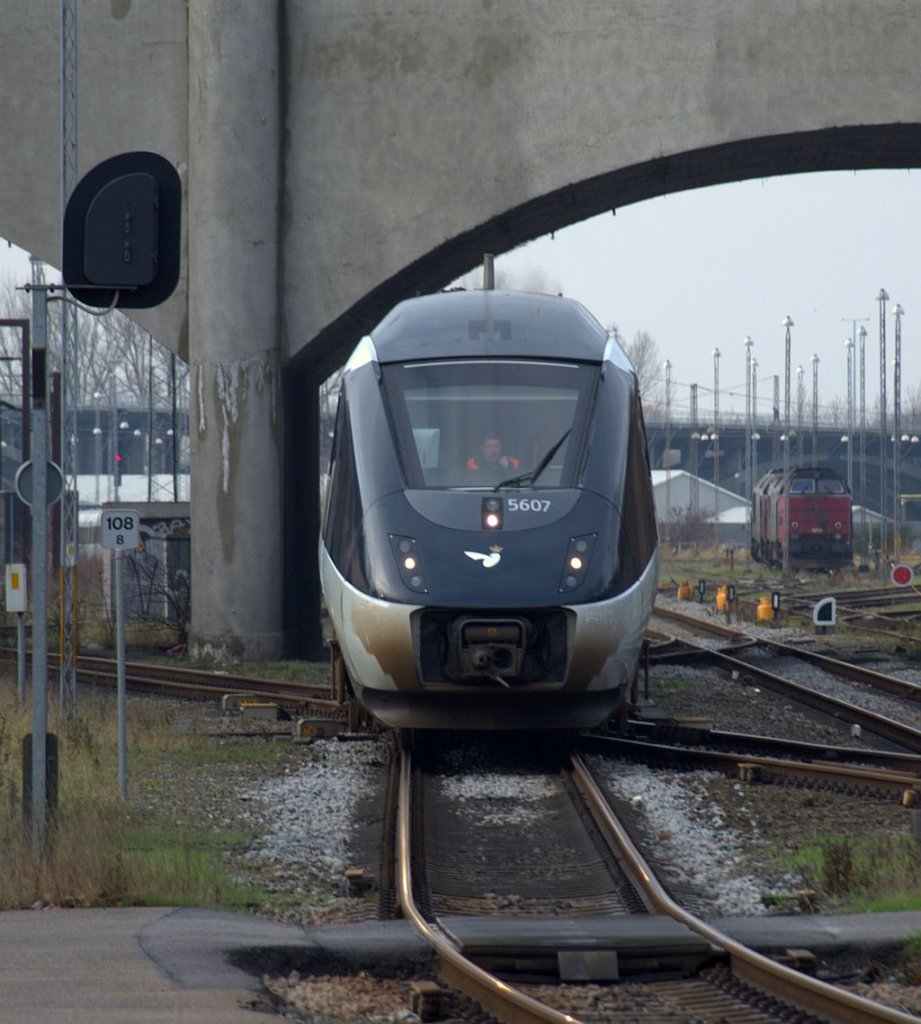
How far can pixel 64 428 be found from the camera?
661 inches

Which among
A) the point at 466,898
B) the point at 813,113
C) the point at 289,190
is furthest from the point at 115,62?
the point at 466,898

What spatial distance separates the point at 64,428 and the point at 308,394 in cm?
625

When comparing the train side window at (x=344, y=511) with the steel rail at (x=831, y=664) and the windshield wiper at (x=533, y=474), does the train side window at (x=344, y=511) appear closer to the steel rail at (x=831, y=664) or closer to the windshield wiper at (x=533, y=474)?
the windshield wiper at (x=533, y=474)

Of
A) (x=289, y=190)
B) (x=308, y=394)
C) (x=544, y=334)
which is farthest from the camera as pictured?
(x=308, y=394)

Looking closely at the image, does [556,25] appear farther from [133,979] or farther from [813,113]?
[133,979]

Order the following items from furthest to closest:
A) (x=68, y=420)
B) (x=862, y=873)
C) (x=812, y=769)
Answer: (x=68, y=420), (x=812, y=769), (x=862, y=873)

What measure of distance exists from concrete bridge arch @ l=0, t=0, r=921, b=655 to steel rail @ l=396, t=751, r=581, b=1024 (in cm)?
1379

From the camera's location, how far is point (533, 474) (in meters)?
11.0

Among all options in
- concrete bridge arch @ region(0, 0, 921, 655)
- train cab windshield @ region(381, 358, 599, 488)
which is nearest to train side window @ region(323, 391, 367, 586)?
train cab windshield @ region(381, 358, 599, 488)

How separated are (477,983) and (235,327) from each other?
15915 mm

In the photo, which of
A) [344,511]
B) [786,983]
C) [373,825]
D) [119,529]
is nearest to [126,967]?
[786,983]

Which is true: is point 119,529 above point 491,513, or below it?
below

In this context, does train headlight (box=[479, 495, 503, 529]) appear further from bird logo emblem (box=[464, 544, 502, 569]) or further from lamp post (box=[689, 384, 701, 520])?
lamp post (box=[689, 384, 701, 520])

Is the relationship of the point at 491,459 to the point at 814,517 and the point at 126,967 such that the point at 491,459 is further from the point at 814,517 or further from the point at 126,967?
the point at 814,517
